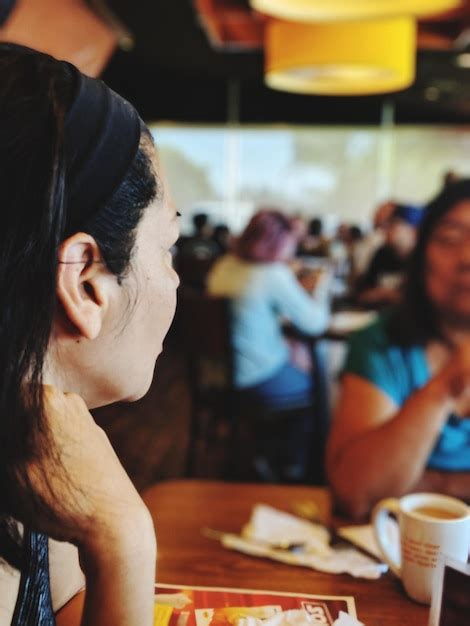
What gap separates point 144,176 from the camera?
606 millimetres

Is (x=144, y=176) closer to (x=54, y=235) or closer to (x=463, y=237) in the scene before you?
(x=54, y=235)

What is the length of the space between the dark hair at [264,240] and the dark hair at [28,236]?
3.15 meters

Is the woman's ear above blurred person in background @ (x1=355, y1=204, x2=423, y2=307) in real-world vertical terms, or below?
above

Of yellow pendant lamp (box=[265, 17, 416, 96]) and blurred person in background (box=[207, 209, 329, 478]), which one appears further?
yellow pendant lamp (box=[265, 17, 416, 96])

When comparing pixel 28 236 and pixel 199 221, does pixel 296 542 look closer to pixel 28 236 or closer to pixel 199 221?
pixel 28 236

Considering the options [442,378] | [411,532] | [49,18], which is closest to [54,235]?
[411,532]

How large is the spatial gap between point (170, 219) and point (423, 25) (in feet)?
20.8

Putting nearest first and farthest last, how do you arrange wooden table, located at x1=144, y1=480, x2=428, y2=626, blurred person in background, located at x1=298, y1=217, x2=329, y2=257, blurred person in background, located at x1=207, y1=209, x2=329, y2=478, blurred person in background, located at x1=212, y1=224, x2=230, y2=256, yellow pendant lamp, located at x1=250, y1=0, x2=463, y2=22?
wooden table, located at x1=144, y1=480, x2=428, y2=626 → yellow pendant lamp, located at x1=250, y1=0, x2=463, y2=22 → blurred person in background, located at x1=207, y1=209, x2=329, y2=478 → blurred person in background, located at x1=298, y1=217, x2=329, y2=257 → blurred person in background, located at x1=212, y1=224, x2=230, y2=256

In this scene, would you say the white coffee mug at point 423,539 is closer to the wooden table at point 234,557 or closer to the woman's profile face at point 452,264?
the wooden table at point 234,557

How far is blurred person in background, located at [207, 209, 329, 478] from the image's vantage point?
3.61 metres

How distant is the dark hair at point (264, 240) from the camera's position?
12.2 feet

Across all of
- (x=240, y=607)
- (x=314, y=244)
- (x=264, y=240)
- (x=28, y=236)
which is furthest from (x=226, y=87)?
(x=28, y=236)

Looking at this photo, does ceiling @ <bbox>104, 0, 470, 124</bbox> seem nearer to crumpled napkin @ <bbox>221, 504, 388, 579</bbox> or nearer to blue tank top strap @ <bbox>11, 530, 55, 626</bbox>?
crumpled napkin @ <bbox>221, 504, 388, 579</bbox>

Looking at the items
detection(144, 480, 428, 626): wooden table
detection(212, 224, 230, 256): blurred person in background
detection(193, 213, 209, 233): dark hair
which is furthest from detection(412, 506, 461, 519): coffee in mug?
detection(193, 213, 209, 233): dark hair
